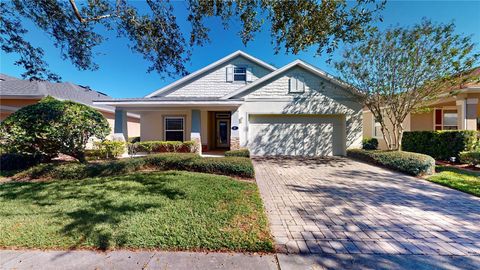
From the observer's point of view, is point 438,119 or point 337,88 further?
point 438,119

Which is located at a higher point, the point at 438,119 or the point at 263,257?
the point at 438,119

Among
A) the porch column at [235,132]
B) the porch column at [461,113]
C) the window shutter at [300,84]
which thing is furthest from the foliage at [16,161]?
the porch column at [461,113]

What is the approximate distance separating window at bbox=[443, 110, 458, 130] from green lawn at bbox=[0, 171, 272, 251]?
15.0 meters

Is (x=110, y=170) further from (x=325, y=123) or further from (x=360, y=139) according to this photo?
(x=360, y=139)

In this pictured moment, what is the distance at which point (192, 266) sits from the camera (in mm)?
2645

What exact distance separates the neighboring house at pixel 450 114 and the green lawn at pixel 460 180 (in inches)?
132

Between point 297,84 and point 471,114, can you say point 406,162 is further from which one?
point 297,84

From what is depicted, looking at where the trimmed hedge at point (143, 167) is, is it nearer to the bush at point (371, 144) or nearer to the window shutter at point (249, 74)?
the window shutter at point (249, 74)

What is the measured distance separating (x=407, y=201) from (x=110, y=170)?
352 inches

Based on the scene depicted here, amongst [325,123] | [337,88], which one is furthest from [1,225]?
[337,88]

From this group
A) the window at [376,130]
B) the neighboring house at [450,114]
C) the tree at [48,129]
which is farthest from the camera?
the window at [376,130]

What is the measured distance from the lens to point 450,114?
13078mm

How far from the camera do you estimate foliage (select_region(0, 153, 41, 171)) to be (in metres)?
7.65

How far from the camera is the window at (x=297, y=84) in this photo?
38.8 ft
